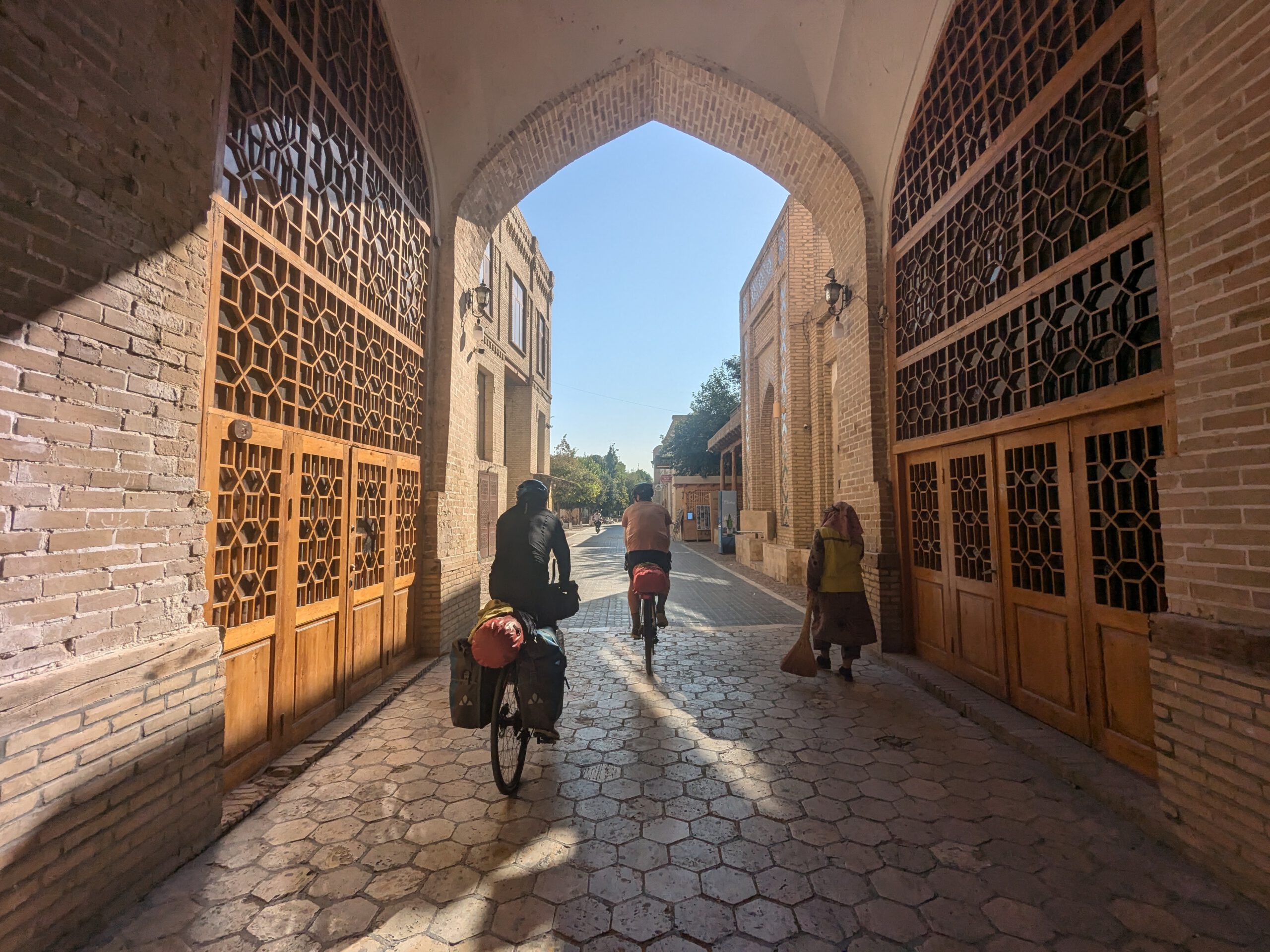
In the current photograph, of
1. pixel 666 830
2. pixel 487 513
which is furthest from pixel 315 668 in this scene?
pixel 487 513

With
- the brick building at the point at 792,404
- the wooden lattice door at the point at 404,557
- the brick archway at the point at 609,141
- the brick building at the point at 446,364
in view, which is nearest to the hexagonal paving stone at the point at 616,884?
the brick building at the point at 446,364

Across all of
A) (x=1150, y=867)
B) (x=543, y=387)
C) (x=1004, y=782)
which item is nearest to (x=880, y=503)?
(x=1004, y=782)

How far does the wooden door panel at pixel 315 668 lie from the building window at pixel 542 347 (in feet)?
44.1

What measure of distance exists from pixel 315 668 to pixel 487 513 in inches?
327

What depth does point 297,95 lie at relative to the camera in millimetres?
3660

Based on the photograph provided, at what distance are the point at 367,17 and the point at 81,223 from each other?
3.84 m

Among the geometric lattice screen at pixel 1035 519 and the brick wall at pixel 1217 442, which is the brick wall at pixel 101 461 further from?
the geometric lattice screen at pixel 1035 519

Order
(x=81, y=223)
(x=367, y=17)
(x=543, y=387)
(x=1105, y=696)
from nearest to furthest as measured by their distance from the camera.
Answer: (x=81, y=223), (x=1105, y=696), (x=367, y=17), (x=543, y=387)

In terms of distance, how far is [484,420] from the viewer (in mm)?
12594

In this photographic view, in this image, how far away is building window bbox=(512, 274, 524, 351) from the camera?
1401 cm

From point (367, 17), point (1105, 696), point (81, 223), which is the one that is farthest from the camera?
point (367, 17)

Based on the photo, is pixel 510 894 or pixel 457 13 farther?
pixel 457 13

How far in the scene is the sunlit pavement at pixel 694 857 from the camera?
2.04 meters

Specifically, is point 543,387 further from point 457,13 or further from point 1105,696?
point 1105,696
